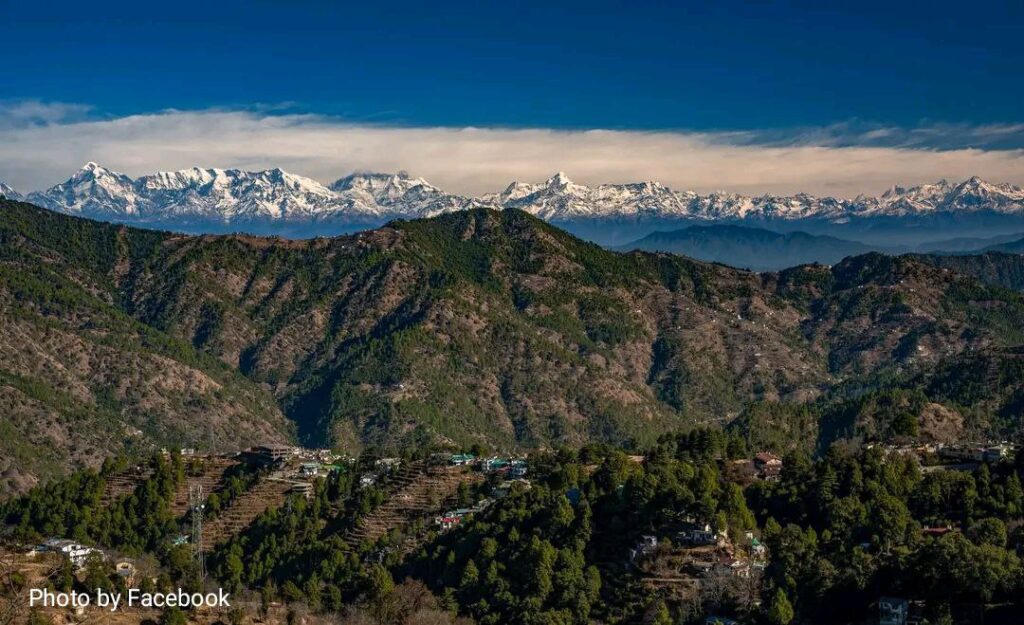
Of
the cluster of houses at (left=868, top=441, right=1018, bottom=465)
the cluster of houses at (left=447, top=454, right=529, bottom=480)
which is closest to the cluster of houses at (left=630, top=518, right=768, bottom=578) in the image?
the cluster of houses at (left=868, top=441, right=1018, bottom=465)

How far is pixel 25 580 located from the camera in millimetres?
72938

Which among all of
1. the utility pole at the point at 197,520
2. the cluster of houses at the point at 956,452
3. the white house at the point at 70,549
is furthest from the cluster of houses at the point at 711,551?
the white house at the point at 70,549

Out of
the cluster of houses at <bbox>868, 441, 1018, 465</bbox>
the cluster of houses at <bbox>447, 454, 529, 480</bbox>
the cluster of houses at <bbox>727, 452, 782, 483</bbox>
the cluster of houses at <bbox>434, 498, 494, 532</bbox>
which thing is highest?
the cluster of houses at <bbox>868, 441, 1018, 465</bbox>

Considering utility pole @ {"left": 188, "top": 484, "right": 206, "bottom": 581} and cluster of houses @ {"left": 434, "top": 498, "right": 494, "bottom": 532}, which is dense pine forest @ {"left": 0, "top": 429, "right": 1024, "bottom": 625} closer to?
cluster of houses @ {"left": 434, "top": 498, "right": 494, "bottom": 532}

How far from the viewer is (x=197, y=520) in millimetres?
113250

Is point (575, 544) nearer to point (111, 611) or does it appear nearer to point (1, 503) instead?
point (111, 611)

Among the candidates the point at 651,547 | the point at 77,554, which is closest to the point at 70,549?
the point at 77,554

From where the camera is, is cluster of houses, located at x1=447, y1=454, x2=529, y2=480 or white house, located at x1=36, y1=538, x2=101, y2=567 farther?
cluster of houses, located at x1=447, y1=454, x2=529, y2=480

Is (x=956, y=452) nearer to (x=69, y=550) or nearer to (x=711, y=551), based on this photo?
(x=711, y=551)

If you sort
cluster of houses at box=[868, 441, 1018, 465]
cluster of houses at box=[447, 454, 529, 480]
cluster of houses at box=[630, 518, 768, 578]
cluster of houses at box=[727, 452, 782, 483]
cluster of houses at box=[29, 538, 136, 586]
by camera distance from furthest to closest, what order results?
A: cluster of houses at box=[447, 454, 529, 480] < cluster of houses at box=[868, 441, 1018, 465] < cluster of houses at box=[727, 452, 782, 483] < cluster of houses at box=[630, 518, 768, 578] < cluster of houses at box=[29, 538, 136, 586]

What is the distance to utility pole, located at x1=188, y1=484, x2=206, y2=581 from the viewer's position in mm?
106950

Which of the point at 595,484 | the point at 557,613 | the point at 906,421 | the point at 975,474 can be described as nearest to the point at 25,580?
the point at 557,613

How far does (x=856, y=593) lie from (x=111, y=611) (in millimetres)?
45362

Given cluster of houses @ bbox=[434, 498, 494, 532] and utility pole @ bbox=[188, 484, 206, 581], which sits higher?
cluster of houses @ bbox=[434, 498, 494, 532]
